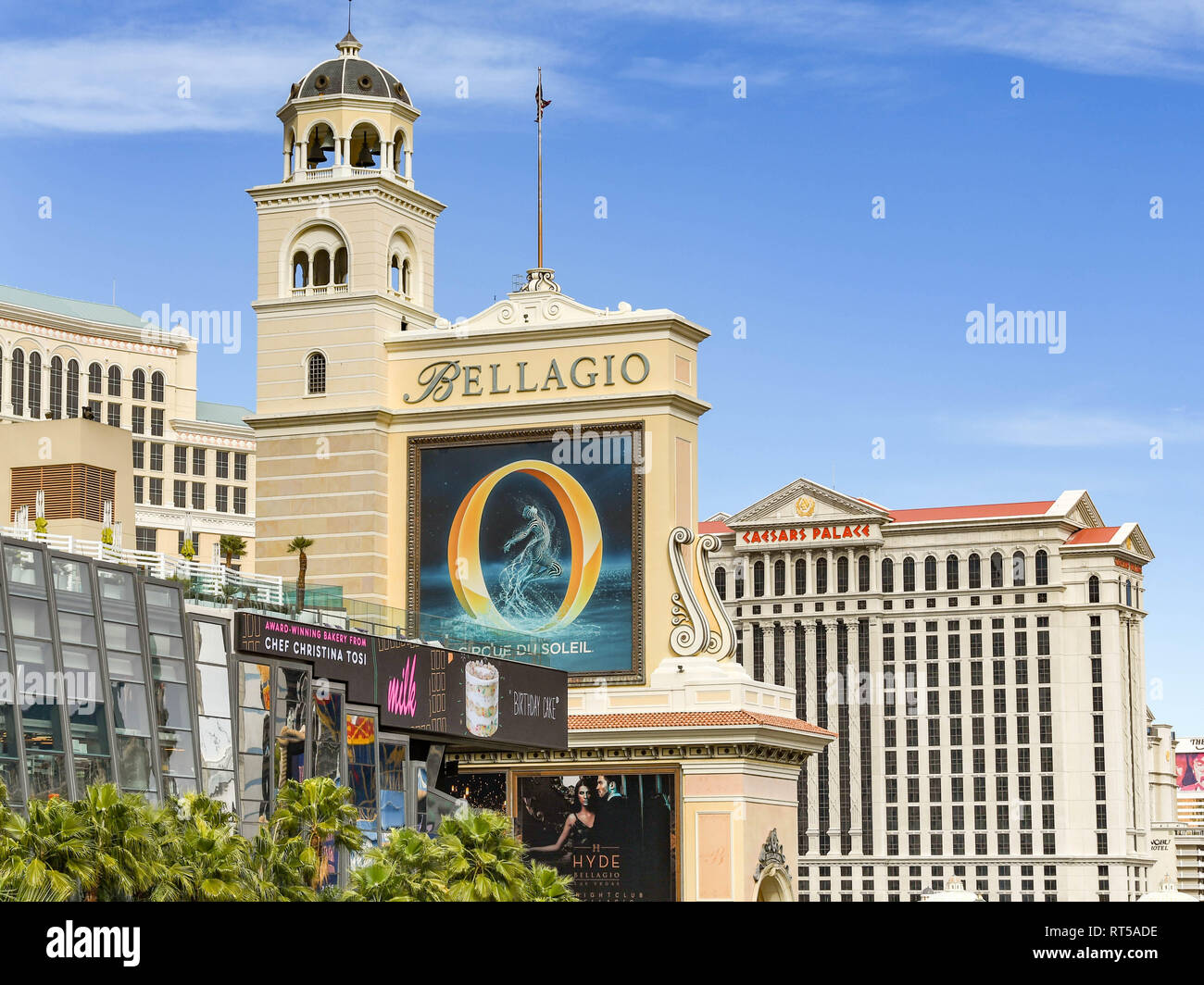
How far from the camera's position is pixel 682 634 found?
2783 inches

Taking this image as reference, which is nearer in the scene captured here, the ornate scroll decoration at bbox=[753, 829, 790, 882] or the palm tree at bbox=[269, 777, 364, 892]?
the palm tree at bbox=[269, 777, 364, 892]

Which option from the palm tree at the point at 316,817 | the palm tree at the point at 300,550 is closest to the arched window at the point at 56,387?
the palm tree at the point at 300,550

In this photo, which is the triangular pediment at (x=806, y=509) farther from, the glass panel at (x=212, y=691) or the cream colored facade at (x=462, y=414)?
the glass panel at (x=212, y=691)

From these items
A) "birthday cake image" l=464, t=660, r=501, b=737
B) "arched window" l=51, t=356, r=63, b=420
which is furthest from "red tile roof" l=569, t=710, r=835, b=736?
"arched window" l=51, t=356, r=63, b=420

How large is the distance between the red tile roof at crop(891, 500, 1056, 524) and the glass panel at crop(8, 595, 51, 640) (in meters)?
140

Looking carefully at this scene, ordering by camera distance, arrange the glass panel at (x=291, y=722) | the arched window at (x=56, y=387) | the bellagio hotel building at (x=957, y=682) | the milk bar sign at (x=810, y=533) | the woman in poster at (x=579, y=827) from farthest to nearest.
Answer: the milk bar sign at (x=810, y=533)
the bellagio hotel building at (x=957, y=682)
the arched window at (x=56, y=387)
the woman in poster at (x=579, y=827)
the glass panel at (x=291, y=722)

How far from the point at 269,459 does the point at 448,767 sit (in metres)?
14.8

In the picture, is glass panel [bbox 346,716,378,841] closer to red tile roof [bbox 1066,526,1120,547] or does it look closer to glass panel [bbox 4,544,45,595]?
glass panel [bbox 4,544,45,595]

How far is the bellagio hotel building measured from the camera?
570 ft

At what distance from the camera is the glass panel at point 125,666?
49.4 metres

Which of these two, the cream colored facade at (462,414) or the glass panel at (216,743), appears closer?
the glass panel at (216,743)

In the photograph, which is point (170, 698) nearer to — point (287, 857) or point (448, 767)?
point (287, 857)

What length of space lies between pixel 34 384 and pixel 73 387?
3.12 meters

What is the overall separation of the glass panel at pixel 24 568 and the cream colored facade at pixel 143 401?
307ft
